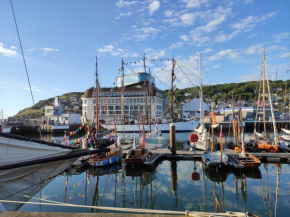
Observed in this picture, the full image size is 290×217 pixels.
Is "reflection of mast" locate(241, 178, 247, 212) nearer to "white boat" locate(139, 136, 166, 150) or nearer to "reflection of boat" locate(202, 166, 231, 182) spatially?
"reflection of boat" locate(202, 166, 231, 182)

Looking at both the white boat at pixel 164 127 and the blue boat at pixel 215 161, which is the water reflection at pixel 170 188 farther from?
the white boat at pixel 164 127

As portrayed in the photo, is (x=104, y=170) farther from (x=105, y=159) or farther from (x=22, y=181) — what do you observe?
(x=22, y=181)

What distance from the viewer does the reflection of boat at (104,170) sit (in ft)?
66.2

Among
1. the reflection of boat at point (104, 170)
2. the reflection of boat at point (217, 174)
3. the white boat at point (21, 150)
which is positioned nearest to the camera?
the white boat at point (21, 150)

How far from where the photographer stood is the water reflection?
11.7 m

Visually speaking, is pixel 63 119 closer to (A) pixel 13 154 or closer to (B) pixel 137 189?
(B) pixel 137 189

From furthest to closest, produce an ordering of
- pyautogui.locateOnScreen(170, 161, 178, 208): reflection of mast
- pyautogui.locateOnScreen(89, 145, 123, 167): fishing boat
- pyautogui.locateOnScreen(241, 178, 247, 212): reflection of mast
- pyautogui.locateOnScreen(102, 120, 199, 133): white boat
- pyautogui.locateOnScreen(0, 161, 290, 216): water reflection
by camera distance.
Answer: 1. pyautogui.locateOnScreen(102, 120, 199, 133): white boat
2. pyautogui.locateOnScreen(89, 145, 123, 167): fishing boat
3. pyautogui.locateOnScreen(170, 161, 178, 208): reflection of mast
4. pyautogui.locateOnScreen(241, 178, 247, 212): reflection of mast
5. pyautogui.locateOnScreen(0, 161, 290, 216): water reflection

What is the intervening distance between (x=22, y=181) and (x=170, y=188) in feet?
38.4

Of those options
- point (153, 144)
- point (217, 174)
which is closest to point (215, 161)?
point (217, 174)

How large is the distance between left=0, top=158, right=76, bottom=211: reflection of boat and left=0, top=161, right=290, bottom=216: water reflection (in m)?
0.03

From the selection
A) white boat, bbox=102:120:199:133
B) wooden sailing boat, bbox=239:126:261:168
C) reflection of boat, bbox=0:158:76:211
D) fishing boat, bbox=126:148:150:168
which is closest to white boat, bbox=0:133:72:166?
reflection of boat, bbox=0:158:76:211


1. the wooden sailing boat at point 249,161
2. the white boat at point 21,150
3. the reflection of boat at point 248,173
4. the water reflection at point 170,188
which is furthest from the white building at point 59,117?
the white boat at point 21,150

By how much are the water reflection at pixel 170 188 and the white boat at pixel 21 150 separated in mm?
349

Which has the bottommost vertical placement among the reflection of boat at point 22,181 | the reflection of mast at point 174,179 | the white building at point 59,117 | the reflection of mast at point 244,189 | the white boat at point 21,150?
the reflection of mast at point 174,179
